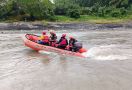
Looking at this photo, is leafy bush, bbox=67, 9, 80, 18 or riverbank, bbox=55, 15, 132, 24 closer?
riverbank, bbox=55, 15, 132, 24

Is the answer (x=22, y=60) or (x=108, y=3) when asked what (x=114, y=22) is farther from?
(x=22, y=60)

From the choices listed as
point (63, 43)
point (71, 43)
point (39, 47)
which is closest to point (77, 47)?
point (71, 43)

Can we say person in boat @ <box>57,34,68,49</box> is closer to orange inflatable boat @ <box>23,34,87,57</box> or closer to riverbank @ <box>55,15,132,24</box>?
orange inflatable boat @ <box>23,34,87,57</box>

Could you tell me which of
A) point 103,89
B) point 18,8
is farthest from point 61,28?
point 103,89

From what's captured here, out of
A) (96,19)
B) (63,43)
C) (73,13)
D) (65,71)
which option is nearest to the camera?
(65,71)

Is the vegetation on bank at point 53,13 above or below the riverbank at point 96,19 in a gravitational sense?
above

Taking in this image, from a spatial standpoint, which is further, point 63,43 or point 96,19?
point 96,19

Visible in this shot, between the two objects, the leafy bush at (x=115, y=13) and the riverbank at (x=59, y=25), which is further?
the leafy bush at (x=115, y=13)

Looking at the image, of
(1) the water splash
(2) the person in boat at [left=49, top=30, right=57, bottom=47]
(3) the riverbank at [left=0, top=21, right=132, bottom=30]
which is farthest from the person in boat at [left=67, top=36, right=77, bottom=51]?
(3) the riverbank at [left=0, top=21, right=132, bottom=30]

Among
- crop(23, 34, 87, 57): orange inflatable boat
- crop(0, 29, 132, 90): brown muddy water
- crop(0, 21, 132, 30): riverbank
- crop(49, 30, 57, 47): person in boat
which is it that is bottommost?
crop(0, 21, 132, 30): riverbank

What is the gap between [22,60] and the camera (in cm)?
1680

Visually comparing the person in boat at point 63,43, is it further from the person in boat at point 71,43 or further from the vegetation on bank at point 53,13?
the vegetation on bank at point 53,13

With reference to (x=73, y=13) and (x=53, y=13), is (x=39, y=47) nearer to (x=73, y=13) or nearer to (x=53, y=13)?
(x=53, y=13)

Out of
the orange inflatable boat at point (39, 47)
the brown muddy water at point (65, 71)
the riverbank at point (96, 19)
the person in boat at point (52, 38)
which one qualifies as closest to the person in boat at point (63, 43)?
the orange inflatable boat at point (39, 47)
